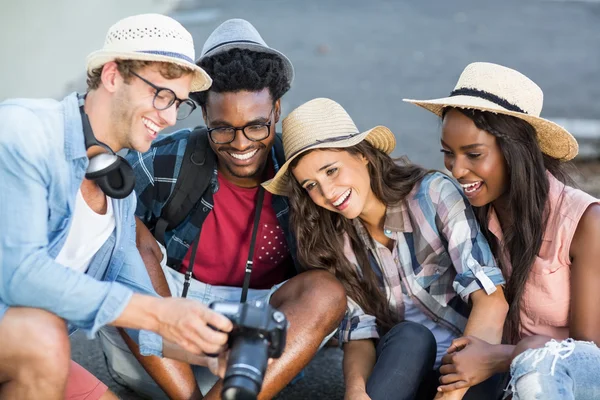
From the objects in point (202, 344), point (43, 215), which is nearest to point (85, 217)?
point (43, 215)

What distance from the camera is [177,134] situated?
3.54 metres

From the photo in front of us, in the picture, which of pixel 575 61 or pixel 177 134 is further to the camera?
pixel 575 61

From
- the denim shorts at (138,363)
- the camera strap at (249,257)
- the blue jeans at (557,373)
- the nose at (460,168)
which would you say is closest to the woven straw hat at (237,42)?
the camera strap at (249,257)

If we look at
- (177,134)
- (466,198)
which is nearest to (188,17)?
(177,134)

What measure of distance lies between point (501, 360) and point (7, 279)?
5.40 feet

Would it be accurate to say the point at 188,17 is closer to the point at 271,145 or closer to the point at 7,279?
the point at 271,145

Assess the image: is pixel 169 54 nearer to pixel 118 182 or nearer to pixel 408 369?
pixel 118 182

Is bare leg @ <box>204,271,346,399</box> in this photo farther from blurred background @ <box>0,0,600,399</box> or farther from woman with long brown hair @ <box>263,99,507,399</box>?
blurred background @ <box>0,0,600,399</box>

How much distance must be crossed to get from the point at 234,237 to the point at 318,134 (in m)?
0.65

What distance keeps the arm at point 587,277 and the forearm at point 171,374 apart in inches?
55.5

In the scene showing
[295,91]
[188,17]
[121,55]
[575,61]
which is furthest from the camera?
[188,17]

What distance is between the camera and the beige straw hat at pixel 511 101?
296cm

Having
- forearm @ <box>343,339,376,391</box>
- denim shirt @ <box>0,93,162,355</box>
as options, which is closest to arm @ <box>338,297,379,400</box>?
forearm @ <box>343,339,376,391</box>

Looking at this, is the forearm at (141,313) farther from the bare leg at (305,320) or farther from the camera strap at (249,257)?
the camera strap at (249,257)
